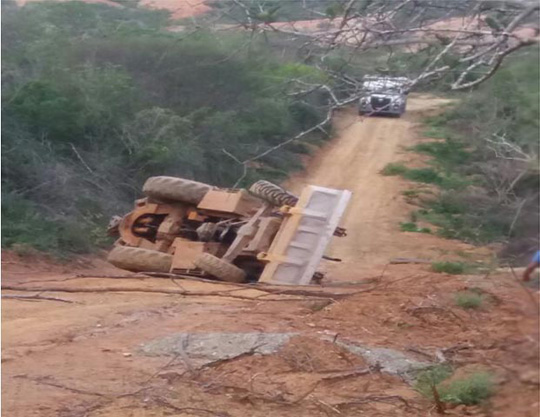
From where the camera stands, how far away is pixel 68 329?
912 cm

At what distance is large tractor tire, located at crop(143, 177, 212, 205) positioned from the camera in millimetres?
13820

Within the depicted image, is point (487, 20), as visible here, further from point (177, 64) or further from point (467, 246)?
point (177, 64)

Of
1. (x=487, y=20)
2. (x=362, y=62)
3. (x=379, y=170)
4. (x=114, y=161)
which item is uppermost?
(x=487, y=20)

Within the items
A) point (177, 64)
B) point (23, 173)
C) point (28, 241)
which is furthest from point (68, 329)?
point (177, 64)

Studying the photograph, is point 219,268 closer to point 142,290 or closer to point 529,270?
point 142,290

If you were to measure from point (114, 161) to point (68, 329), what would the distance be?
37.4 ft

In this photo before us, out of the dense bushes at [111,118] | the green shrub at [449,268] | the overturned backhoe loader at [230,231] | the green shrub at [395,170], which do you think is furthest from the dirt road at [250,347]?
the green shrub at [395,170]

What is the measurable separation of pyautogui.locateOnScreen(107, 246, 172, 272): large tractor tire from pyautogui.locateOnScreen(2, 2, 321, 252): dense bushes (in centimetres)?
268

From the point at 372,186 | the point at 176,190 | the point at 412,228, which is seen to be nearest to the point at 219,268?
the point at 176,190

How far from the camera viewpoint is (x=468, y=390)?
6363 mm

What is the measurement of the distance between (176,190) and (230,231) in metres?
0.91

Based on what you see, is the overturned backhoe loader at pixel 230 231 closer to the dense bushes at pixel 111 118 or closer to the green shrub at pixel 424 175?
the dense bushes at pixel 111 118

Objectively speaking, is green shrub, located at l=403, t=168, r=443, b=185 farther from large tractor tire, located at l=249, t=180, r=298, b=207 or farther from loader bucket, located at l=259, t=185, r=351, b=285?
loader bucket, located at l=259, t=185, r=351, b=285

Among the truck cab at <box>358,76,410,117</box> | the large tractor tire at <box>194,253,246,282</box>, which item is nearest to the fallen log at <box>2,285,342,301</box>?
the large tractor tire at <box>194,253,246,282</box>
